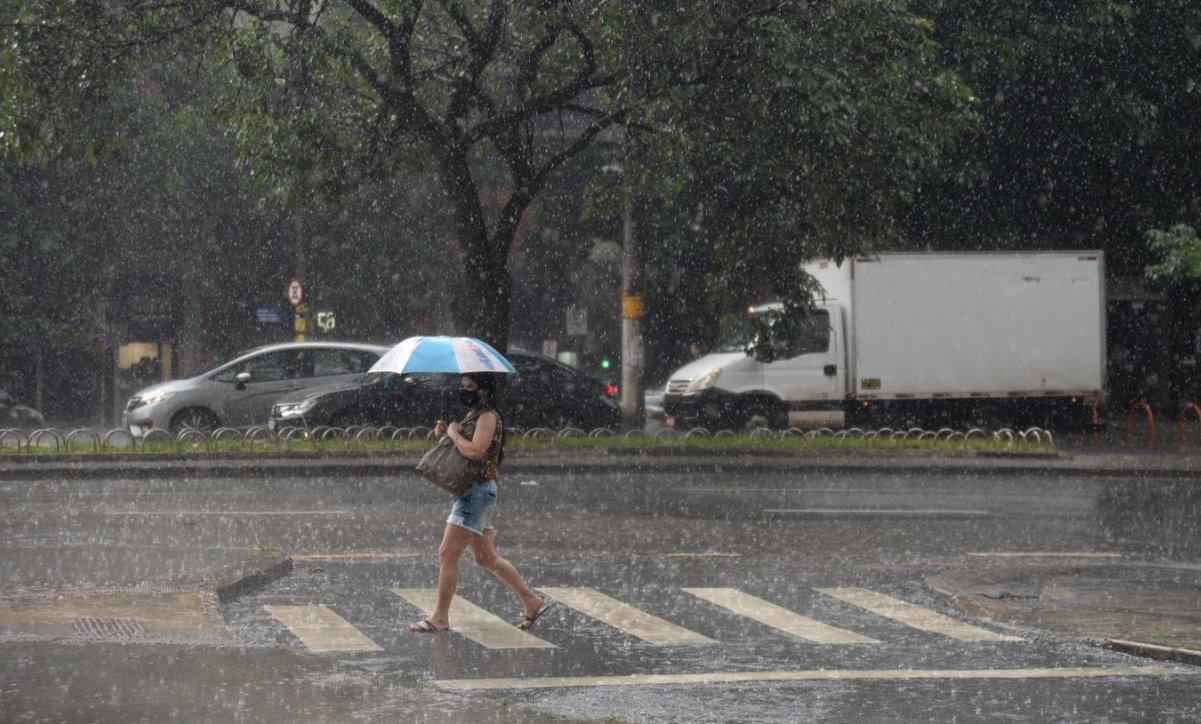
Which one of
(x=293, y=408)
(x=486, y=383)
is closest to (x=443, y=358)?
Result: (x=486, y=383)

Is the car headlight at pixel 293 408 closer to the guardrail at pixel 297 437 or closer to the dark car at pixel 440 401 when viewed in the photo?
the dark car at pixel 440 401

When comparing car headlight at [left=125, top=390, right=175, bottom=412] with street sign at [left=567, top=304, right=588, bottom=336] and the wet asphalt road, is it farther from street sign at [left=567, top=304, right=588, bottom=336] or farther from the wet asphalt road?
street sign at [left=567, top=304, right=588, bottom=336]

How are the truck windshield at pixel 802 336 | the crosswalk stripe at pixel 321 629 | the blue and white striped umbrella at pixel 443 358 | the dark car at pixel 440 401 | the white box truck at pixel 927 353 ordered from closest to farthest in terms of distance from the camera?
the crosswalk stripe at pixel 321 629 → the blue and white striped umbrella at pixel 443 358 → the dark car at pixel 440 401 → the truck windshield at pixel 802 336 → the white box truck at pixel 927 353

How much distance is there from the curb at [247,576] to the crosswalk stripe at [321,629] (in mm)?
392

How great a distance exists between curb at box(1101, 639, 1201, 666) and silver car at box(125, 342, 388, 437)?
17.5 meters

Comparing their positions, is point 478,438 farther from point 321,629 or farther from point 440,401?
point 440,401

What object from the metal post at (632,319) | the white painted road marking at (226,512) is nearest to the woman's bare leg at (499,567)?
the white painted road marking at (226,512)

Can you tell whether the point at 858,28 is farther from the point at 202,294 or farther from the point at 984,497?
the point at 202,294

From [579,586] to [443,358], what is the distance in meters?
3.08

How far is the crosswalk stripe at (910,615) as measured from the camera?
10.7 metres

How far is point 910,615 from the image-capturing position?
11516 millimetres

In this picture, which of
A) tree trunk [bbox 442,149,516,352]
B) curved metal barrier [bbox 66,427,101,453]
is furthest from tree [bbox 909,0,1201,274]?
curved metal barrier [bbox 66,427,101,453]

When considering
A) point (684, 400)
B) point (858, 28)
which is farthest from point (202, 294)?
point (858, 28)

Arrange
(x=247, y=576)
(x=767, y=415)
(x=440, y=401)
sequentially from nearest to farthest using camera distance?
(x=247, y=576)
(x=440, y=401)
(x=767, y=415)
